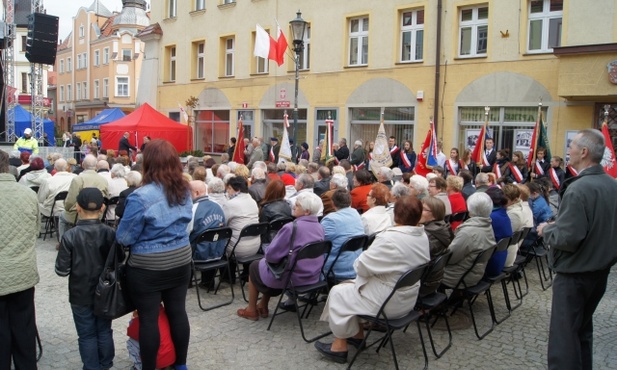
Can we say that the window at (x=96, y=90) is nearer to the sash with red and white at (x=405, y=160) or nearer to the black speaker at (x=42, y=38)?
the black speaker at (x=42, y=38)

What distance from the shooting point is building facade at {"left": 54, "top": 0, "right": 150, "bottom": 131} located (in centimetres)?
4853

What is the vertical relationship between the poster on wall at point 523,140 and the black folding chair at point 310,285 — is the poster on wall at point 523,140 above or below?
above

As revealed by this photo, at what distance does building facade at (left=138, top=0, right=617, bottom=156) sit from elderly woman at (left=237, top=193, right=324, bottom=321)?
939cm

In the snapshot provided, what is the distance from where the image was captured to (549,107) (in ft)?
44.1

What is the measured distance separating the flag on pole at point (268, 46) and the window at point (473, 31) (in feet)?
16.8

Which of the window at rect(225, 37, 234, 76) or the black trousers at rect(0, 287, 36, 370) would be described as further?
the window at rect(225, 37, 234, 76)

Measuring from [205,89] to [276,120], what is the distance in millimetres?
4419

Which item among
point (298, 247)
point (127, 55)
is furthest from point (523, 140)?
point (127, 55)

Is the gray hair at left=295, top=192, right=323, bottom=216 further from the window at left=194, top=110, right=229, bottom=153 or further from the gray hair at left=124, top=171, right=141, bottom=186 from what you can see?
A: the window at left=194, top=110, right=229, bottom=153

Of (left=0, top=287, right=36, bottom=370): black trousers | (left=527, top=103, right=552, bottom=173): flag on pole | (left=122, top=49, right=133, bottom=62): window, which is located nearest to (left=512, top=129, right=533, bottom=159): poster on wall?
(left=527, top=103, right=552, bottom=173): flag on pole

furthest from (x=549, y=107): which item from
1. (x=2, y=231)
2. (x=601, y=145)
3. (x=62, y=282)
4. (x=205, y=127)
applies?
(x=205, y=127)

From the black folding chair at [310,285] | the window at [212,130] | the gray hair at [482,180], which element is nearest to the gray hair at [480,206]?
the black folding chair at [310,285]

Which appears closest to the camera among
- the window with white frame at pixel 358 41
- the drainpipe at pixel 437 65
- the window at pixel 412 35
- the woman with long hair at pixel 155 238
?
the woman with long hair at pixel 155 238

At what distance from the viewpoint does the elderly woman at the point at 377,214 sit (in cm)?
595
